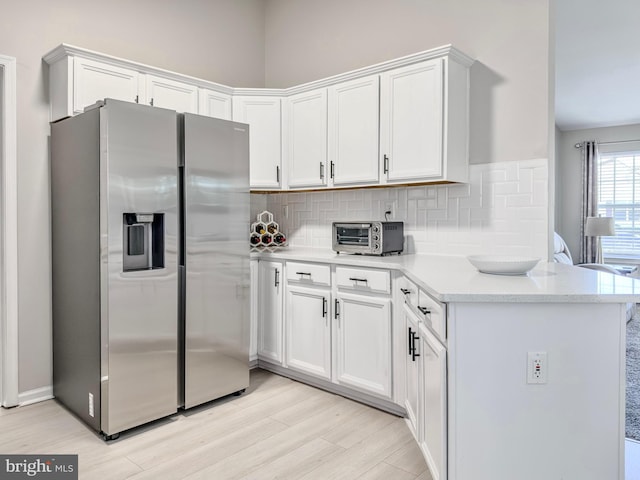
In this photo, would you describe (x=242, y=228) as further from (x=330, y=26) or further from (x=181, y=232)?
(x=330, y=26)

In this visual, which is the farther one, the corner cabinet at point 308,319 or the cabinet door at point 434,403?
the corner cabinet at point 308,319

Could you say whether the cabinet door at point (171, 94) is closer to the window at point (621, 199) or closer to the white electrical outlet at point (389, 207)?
the white electrical outlet at point (389, 207)

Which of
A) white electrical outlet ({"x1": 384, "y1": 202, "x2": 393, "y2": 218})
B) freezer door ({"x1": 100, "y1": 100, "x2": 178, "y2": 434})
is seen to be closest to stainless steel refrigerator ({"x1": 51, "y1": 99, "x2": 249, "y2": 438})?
freezer door ({"x1": 100, "y1": 100, "x2": 178, "y2": 434})

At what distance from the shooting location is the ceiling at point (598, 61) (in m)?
3.98

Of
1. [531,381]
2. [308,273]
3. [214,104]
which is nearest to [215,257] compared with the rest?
[308,273]

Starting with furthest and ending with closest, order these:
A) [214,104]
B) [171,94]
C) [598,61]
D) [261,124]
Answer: [598,61] < [261,124] < [214,104] < [171,94]

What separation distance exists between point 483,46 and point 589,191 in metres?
Result: 6.14

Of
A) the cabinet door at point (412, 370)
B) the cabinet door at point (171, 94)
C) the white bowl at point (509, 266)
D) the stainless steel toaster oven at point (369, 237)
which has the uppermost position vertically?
the cabinet door at point (171, 94)

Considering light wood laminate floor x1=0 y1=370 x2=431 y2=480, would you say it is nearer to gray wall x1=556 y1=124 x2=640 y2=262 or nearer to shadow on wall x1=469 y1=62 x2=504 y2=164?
shadow on wall x1=469 y1=62 x2=504 y2=164

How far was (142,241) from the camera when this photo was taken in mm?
2617

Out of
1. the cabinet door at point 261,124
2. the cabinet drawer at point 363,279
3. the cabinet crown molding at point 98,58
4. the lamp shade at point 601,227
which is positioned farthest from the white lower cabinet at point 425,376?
the lamp shade at point 601,227

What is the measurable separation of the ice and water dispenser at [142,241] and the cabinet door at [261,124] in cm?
115

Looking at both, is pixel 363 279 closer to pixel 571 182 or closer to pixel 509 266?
pixel 509 266

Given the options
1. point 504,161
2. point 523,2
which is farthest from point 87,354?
point 523,2
